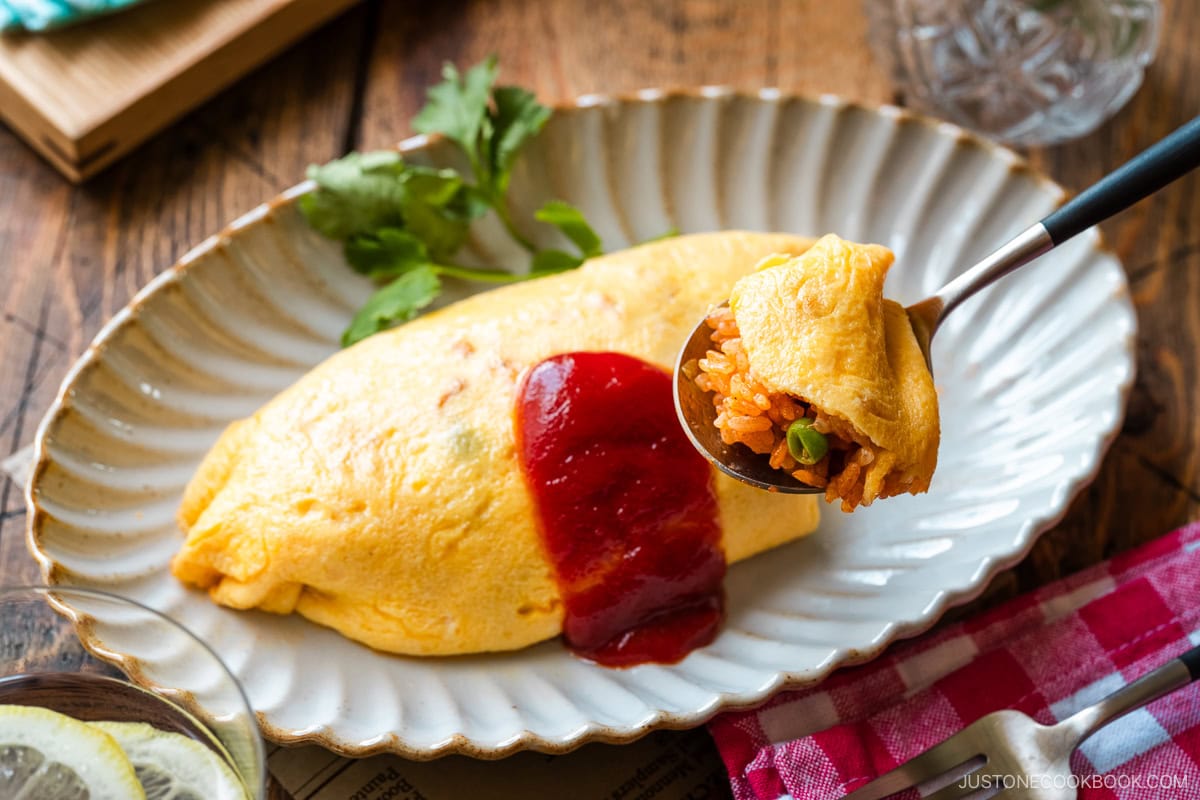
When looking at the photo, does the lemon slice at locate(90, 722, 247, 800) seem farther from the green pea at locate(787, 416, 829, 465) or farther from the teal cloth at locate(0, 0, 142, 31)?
the teal cloth at locate(0, 0, 142, 31)

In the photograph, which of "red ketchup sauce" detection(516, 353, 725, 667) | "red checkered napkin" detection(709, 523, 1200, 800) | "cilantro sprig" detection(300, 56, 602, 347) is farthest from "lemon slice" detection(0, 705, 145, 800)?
"cilantro sprig" detection(300, 56, 602, 347)

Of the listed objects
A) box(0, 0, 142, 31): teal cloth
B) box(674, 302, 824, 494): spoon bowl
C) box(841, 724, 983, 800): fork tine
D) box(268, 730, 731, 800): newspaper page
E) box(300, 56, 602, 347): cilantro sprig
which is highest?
box(0, 0, 142, 31): teal cloth

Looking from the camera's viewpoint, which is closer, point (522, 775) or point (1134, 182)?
point (1134, 182)

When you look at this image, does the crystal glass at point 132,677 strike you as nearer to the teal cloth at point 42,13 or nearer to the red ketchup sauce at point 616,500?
the red ketchup sauce at point 616,500

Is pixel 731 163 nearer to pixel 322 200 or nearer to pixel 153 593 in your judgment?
pixel 322 200

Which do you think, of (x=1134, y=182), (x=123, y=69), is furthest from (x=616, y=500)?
(x=123, y=69)

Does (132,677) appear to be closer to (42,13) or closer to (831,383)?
(831,383)
